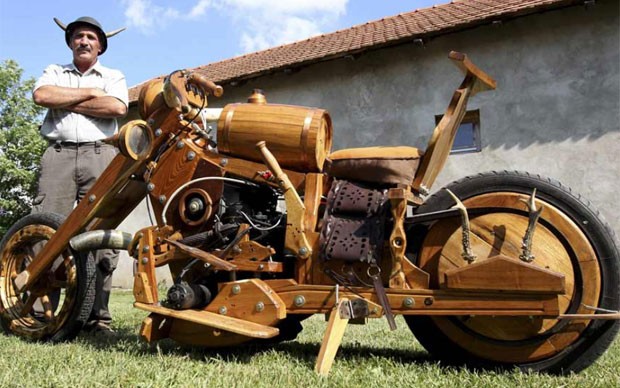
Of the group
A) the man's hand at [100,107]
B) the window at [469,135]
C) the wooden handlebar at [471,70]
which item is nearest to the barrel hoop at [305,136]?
the wooden handlebar at [471,70]

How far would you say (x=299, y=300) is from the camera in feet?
8.77

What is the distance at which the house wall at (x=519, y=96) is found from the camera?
26.3 ft

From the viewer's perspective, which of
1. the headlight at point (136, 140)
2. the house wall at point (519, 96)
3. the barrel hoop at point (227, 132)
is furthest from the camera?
the house wall at point (519, 96)

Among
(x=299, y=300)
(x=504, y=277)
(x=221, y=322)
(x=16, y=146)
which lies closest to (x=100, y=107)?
(x=221, y=322)

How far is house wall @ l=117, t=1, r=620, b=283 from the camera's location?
802 cm

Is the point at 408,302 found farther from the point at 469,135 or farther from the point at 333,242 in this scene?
the point at 469,135

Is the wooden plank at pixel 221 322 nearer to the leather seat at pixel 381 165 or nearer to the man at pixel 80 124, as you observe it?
the leather seat at pixel 381 165

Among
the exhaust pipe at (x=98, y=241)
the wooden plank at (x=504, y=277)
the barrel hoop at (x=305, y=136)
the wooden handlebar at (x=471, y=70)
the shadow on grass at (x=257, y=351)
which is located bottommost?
the shadow on grass at (x=257, y=351)

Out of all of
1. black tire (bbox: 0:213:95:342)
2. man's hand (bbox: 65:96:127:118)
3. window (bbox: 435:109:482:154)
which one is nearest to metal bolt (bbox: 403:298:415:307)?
black tire (bbox: 0:213:95:342)

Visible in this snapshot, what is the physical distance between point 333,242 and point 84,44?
9.28 ft

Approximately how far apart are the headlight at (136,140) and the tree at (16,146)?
1864 cm

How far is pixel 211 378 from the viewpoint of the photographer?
2.28 metres

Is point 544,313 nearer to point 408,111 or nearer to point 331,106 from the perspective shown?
point 408,111

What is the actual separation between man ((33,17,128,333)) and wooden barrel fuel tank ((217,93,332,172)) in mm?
1506
